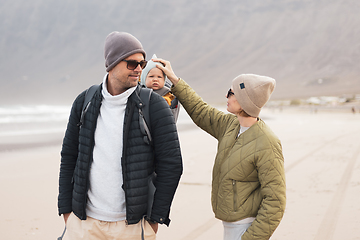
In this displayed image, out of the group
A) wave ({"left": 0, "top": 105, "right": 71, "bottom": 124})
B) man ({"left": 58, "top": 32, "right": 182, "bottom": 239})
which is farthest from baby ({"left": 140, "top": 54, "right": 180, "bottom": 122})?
wave ({"left": 0, "top": 105, "right": 71, "bottom": 124})

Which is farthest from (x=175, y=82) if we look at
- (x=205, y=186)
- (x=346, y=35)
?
(x=346, y=35)

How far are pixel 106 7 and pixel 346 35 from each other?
399ft

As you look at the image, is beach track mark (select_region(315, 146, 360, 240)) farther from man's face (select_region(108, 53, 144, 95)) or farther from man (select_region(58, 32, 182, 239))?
man's face (select_region(108, 53, 144, 95))

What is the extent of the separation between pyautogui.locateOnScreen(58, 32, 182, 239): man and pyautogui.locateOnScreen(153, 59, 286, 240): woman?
1.10 feet

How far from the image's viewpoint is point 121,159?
1.96 meters

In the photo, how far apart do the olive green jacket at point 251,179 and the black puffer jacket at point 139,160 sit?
33 cm

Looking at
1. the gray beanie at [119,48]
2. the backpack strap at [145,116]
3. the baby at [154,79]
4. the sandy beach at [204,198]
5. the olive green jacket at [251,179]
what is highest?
the gray beanie at [119,48]

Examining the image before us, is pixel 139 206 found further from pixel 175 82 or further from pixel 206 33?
pixel 206 33

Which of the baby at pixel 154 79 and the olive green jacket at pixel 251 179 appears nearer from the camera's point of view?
the olive green jacket at pixel 251 179

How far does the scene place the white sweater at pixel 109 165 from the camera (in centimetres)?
200

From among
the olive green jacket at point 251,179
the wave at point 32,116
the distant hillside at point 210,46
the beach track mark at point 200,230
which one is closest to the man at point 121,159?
the olive green jacket at point 251,179

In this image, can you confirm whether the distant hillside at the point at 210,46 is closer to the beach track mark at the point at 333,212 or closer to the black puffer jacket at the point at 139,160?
the beach track mark at the point at 333,212

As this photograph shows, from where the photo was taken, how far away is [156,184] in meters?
2.06

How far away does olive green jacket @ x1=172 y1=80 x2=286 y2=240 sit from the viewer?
198 centimetres
